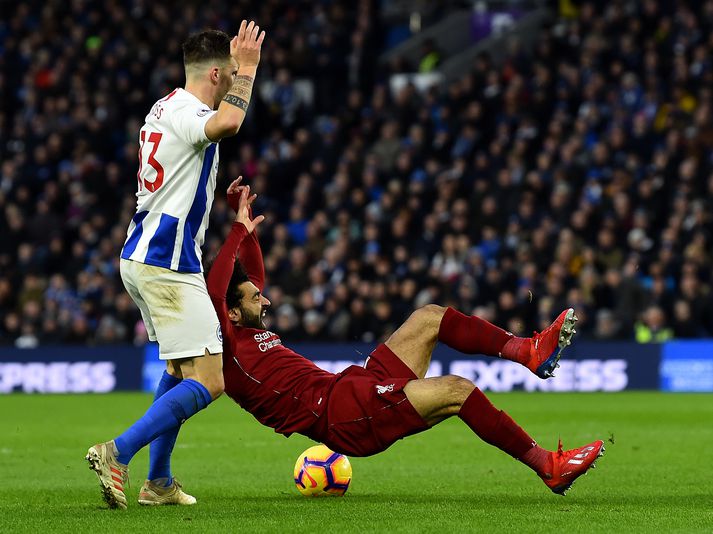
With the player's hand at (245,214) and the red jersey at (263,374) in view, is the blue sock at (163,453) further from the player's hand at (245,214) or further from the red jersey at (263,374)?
the player's hand at (245,214)

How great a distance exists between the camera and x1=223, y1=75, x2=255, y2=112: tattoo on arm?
23.8 ft

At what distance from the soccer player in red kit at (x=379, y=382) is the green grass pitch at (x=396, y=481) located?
364 millimetres

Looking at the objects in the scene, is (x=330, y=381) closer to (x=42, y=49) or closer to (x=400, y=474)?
(x=400, y=474)

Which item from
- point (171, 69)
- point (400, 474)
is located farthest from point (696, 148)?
point (400, 474)

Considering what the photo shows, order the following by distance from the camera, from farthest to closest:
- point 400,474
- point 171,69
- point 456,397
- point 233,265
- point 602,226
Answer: point 171,69, point 602,226, point 400,474, point 233,265, point 456,397

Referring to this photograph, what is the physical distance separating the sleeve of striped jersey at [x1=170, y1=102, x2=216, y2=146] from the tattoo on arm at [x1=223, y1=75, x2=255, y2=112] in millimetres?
183

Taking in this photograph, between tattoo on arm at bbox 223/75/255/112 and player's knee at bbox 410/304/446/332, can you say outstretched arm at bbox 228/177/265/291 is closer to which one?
player's knee at bbox 410/304/446/332

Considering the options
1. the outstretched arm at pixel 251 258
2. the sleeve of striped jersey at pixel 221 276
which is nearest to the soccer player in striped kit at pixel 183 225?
the sleeve of striped jersey at pixel 221 276

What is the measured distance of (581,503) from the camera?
25.5 ft

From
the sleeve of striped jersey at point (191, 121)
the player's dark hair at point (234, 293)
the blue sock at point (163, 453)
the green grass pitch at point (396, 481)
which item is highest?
the sleeve of striped jersey at point (191, 121)

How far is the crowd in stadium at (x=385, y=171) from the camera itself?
2028 centimetres

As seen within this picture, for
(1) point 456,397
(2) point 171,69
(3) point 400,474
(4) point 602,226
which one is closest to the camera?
(1) point 456,397

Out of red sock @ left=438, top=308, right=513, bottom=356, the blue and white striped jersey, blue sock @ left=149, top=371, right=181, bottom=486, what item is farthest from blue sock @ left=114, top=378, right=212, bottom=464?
red sock @ left=438, top=308, right=513, bottom=356

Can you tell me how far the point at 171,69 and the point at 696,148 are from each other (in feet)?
34.0
